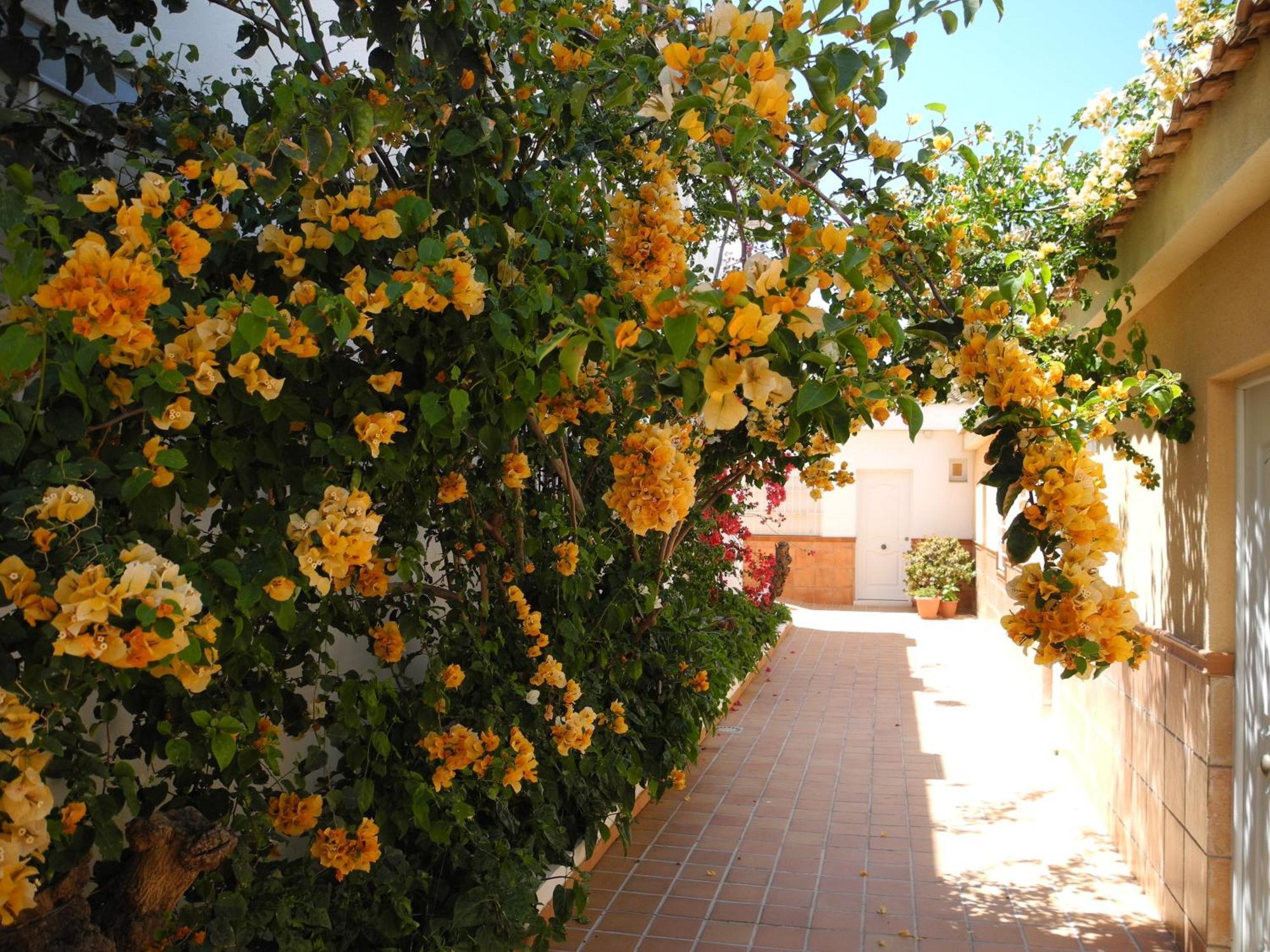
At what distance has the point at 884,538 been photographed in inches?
594

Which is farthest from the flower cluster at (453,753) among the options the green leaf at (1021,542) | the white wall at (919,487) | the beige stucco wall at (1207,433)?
the white wall at (919,487)

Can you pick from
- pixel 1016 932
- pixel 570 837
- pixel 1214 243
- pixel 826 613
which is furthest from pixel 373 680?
pixel 826 613

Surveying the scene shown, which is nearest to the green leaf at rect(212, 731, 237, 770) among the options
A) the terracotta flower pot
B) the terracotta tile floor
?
the terracotta tile floor

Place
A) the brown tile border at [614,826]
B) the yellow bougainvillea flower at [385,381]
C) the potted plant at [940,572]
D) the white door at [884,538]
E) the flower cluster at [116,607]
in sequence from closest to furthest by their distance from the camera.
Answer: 1. the flower cluster at [116,607]
2. the yellow bougainvillea flower at [385,381]
3. the brown tile border at [614,826]
4. the potted plant at [940,572]
5. the white door at [884,538]

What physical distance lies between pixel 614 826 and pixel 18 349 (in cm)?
369

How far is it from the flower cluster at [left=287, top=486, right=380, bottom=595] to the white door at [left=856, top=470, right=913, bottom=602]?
13.8 metres

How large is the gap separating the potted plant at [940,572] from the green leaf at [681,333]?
12.5m

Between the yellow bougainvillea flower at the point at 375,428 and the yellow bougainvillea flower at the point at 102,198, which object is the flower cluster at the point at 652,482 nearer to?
the yellow bougainvillea flower at the point at 375,428

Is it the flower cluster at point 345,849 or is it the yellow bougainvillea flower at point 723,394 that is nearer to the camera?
the yellow bougainvillea flower at point 723,394

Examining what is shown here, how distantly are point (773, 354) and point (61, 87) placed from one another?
190cm

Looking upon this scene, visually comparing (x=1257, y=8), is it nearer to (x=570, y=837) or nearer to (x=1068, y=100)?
(x=1068, y=100)

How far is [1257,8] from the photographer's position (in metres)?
2.44

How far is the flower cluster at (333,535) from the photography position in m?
1.61

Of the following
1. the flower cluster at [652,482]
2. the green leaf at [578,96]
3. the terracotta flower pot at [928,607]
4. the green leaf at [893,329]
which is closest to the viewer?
the green leaf at [893,329]
